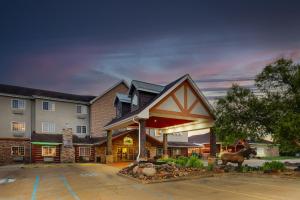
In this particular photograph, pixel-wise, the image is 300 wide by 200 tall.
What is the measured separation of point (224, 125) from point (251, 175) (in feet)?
15.9

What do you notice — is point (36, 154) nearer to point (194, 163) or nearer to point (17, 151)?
point (17, 151)

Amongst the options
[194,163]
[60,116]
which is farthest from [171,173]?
[60,116]

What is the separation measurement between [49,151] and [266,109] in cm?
2915

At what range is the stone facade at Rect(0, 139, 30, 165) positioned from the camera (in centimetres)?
3344

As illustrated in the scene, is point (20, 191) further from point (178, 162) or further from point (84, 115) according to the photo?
point (84, 115)

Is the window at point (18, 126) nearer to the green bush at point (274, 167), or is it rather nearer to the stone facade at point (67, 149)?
the stone facade at point (67, 149)

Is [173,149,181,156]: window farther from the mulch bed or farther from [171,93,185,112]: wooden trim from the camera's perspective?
the mulch bed

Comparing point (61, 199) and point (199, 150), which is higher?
point (61, 199)

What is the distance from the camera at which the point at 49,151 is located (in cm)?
3581

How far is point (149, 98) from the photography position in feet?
81.0

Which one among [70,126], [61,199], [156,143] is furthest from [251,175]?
[70,126]

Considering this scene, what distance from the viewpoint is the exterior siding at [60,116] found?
3662cm

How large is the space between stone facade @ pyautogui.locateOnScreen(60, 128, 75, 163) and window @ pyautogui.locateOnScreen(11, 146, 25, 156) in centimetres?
509

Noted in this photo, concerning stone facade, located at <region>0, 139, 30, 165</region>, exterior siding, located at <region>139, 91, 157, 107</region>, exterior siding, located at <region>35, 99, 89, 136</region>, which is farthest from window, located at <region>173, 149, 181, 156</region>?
stone facade, located at <region>0, 139, 30, 165</region>
